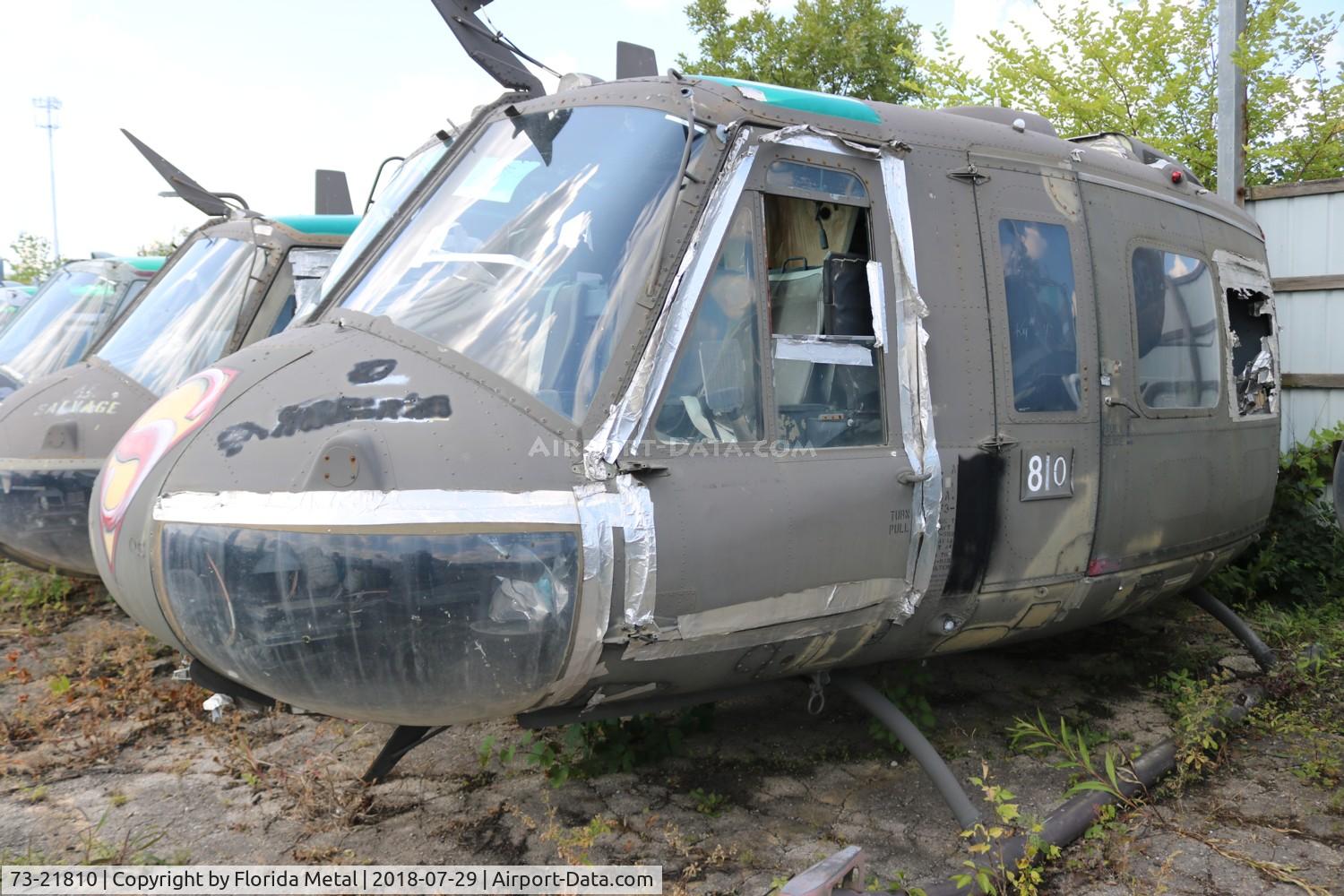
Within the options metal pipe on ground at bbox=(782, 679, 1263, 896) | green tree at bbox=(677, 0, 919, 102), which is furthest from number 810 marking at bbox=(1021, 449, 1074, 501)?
green tree at bbox=(677, 0, 919, 102)

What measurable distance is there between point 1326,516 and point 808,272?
454 cm

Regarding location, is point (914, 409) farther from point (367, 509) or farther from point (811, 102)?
point (367, 509)

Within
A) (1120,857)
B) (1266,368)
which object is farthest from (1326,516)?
(1120,857)

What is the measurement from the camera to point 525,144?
3463 millimetres

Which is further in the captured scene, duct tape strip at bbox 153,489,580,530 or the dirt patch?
the dirt patch

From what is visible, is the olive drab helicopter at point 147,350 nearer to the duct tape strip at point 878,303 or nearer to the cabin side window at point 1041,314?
the duct tape strip at point 878,303

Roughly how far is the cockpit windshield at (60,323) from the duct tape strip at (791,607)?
637 cm

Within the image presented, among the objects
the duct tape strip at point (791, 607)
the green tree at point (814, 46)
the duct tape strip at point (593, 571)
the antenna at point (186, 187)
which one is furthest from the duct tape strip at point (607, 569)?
the green tree at point (814, 46)

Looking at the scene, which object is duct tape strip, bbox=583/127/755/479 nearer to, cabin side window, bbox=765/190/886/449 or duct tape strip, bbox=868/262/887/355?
cabin side window, bbox=765/190/886/449

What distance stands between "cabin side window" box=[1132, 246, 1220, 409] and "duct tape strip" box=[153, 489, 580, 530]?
9.07ft

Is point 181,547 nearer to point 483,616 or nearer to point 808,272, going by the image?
point 483,616

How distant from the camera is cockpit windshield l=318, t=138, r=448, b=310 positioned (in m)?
3.65

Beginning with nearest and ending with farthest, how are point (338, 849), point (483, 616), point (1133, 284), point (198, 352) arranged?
point (483, 616)
point (338, 849)
point (1133, 284)
point (198, 352)

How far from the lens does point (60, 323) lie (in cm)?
791
